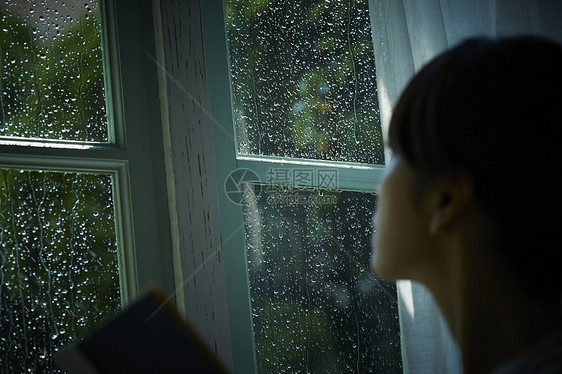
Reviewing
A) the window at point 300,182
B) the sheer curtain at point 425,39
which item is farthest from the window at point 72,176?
the sheer curtain at point 425,39

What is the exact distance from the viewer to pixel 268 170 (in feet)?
4.37

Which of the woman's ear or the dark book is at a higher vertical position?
the woman's ear

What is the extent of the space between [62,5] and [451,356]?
44.8 inches

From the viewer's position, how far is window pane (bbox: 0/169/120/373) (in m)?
1.01

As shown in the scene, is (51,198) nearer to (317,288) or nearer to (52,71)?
(52,71)

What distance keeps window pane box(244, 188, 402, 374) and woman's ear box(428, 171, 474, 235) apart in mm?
611

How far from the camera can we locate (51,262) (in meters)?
1.05

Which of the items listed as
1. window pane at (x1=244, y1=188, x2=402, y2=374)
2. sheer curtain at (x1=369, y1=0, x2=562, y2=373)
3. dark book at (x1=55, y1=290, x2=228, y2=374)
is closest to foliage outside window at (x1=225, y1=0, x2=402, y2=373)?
window pane at (x1=244, y1=188, x2=402, y2=374)

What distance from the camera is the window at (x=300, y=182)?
1285 mm

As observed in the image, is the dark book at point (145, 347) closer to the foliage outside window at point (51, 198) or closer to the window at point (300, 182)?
the foliage outside window at point (51, 198)

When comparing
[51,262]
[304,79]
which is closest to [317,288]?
[304,79]

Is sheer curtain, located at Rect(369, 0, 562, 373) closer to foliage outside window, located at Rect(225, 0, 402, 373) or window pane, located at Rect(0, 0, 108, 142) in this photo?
foliage outside window, located at Rect(225, 0, 402, 373)

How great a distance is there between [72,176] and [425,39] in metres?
0.89

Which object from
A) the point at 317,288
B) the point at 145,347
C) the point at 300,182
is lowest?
the point at 317,288
